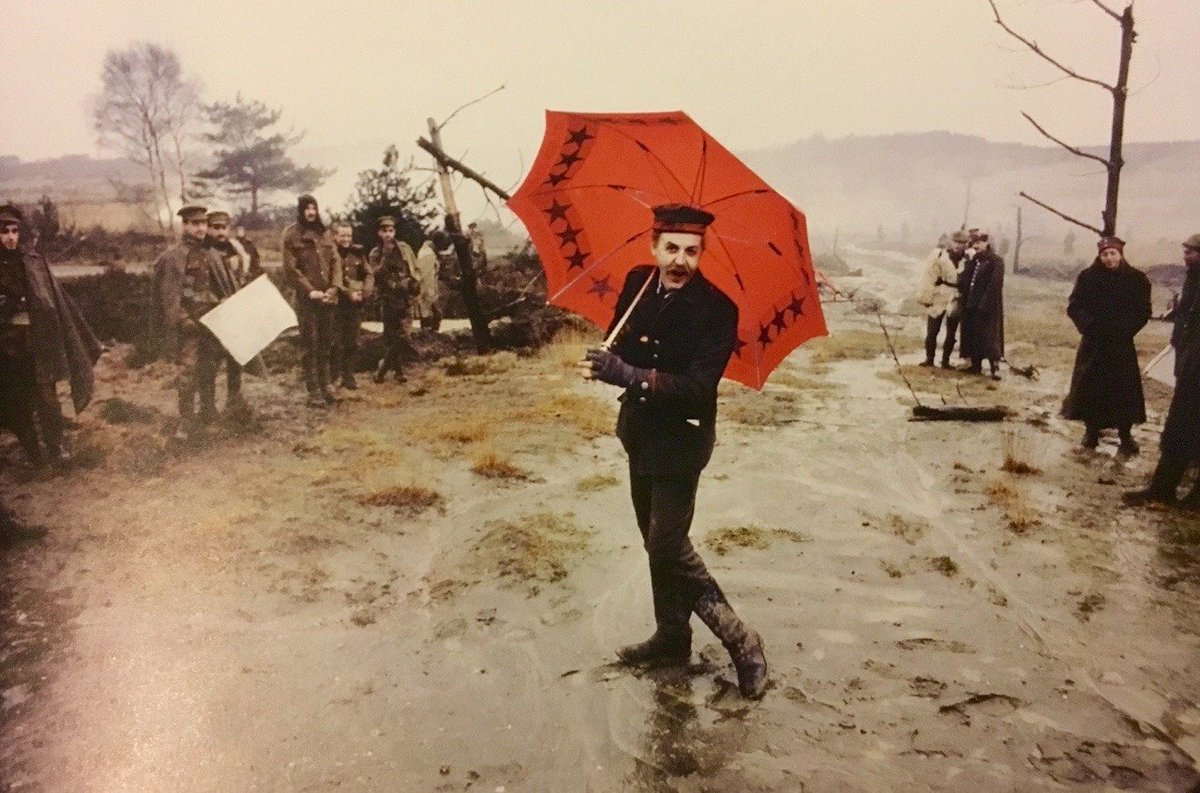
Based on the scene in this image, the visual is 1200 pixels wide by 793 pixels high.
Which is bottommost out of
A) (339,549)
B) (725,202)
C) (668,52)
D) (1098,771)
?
(1098,771)

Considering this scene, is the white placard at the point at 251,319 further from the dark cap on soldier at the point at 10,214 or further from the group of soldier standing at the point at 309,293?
the dark cap on soldier at the point at 10,214

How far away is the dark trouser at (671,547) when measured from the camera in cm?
265

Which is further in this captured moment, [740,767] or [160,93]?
[160,93]

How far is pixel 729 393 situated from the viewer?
5434 millimetres

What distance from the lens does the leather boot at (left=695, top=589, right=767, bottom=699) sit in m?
2.73

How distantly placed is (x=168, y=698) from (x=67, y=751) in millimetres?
321

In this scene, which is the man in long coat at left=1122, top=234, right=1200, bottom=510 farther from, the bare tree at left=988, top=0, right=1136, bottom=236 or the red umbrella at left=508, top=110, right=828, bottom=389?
the red umbrella at left=508, top=110, right=828, bottom=389

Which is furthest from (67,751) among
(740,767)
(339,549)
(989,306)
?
(989,306)

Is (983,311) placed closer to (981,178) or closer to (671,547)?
(981,178)

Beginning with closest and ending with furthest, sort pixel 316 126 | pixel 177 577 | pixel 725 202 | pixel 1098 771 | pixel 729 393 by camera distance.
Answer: pixel 1098 771 → pixel 725 202 → pixel 177 577 → pixel 316 126 → pixel 729 393

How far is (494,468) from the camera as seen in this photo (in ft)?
14.0

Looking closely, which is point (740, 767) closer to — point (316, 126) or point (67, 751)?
point (67, 751)

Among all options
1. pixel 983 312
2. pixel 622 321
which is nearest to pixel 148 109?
pixel 622 321

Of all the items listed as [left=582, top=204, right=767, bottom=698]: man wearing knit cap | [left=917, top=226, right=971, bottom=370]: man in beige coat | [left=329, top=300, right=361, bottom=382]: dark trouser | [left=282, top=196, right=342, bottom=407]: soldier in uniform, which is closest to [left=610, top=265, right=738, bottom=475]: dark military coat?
[left=582, top=204, right=767, bottom=698]: man wearing knit cap
